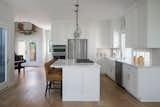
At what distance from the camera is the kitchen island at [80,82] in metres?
4.56

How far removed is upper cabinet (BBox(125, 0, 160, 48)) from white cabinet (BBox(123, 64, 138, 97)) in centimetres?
69

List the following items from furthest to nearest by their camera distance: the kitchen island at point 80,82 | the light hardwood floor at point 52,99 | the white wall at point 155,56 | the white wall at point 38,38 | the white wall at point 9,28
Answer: the white wall at point 38,38, the white wall at point 9,28, the white wall at point 155,56, the kitchen island at point 80,82, the light hardwood floor at point 52,99

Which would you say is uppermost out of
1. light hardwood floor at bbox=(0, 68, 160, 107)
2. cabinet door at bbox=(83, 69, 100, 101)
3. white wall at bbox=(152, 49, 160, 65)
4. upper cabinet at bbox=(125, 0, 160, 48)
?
upper cabinet at bbox=(125, 0, 160, 48)

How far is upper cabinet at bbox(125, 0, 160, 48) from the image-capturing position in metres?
4.46

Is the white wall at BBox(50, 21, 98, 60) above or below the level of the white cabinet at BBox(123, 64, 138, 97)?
above

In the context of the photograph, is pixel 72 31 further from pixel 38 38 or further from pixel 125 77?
pixel 38 38

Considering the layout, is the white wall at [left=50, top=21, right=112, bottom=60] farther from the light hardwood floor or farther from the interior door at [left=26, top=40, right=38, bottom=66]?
the interior door at [left=26, top=40, right=38, bottom=66]

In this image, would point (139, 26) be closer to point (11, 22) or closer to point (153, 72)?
point (153, 72)

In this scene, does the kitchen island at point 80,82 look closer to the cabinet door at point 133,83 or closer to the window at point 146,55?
the cabinet door at point 133,83

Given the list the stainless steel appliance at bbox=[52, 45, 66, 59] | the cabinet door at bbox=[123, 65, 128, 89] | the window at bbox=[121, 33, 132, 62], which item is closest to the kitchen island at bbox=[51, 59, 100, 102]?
the cabinet door at bbox=[123, 65, 128, 89]

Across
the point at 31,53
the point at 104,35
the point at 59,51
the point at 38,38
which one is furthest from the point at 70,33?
the point at 31,53

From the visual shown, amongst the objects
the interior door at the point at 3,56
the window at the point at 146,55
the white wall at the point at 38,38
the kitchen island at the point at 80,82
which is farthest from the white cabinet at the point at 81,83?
the white wall at the point at 38,38

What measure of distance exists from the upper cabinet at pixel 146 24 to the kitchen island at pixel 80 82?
1465mm

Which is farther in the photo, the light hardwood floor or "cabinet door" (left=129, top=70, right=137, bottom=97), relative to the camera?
"cabinet door" (left=129, top=70, right=137, bottom=97)
